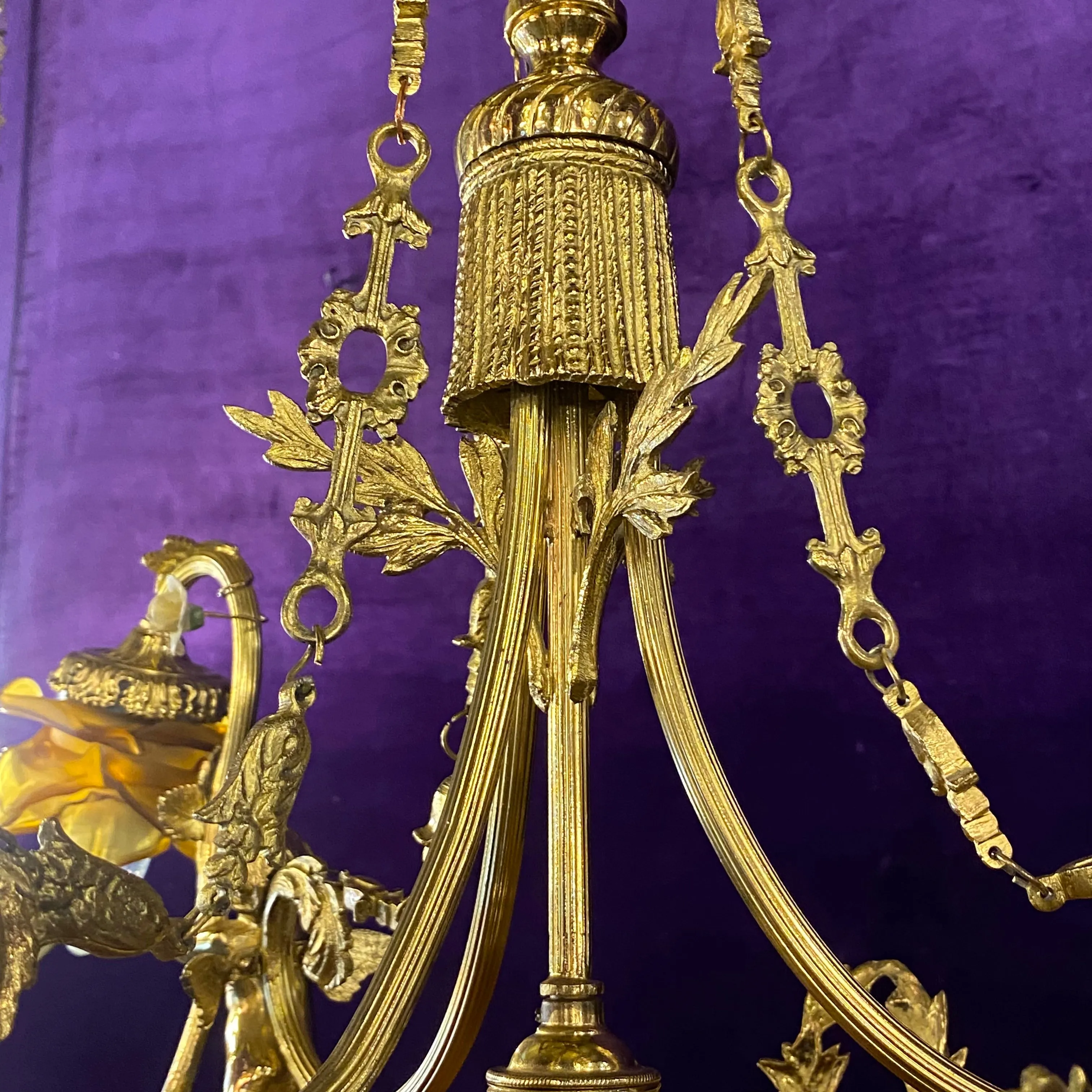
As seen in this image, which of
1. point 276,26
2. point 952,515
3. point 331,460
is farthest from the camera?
point 276,26

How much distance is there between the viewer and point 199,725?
1250 millimetres

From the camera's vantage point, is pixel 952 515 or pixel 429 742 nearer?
pixel 952 515

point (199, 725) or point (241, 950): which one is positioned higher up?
point (199, 725)

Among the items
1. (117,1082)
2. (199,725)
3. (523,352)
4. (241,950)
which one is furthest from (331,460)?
(117,1082)

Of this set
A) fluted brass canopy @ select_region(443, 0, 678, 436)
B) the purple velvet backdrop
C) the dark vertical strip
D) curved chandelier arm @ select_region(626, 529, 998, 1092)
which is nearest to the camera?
curved chandelier arm @ select_region(626, 529, 998, 1092)

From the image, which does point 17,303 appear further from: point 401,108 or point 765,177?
point 765,177

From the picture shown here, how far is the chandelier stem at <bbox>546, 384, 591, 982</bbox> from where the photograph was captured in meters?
0.80

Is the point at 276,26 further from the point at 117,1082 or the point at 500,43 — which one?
the point at 117,1082

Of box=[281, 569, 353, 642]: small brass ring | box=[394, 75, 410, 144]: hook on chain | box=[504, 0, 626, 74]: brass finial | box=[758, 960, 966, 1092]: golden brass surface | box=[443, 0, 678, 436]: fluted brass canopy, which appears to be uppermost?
box=[504, 0, 626, 74]: brass finial

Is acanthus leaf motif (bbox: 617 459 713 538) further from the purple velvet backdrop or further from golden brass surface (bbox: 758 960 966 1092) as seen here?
the purple velvet backdrop

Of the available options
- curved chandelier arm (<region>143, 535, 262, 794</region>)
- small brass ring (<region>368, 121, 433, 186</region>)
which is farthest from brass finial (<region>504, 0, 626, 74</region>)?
curved chandelier arm (<region>143, 535, 262, 794</region>)

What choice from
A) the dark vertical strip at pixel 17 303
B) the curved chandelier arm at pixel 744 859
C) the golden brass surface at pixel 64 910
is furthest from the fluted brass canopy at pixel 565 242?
the dark vertical strip at pixel 17 303

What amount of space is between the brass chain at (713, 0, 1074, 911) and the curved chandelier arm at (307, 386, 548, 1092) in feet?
0.51

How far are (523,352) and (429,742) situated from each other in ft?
2.01
